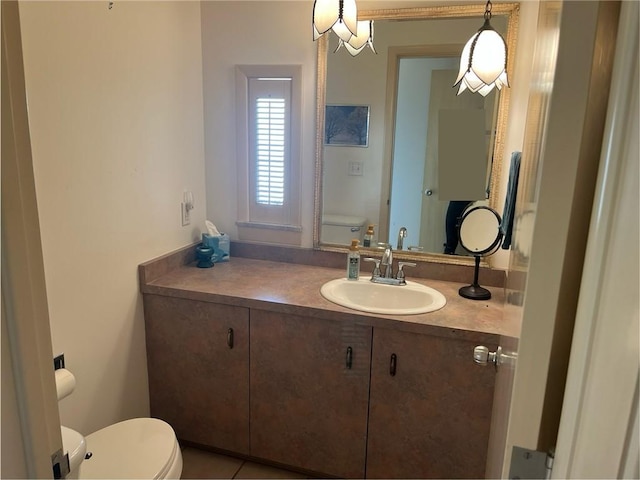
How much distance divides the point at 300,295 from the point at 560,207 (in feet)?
4.59

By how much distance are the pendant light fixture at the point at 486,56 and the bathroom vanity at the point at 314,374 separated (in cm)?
88

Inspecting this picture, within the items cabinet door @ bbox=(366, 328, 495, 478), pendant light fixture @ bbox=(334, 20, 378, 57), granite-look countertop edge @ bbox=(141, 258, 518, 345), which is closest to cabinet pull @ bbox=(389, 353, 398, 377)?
cabinet door @ bbox=(366, 328, 495, 478)

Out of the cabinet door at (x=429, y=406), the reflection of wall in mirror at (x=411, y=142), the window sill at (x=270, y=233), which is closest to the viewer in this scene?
the cabinet door at (x=429, y=406)

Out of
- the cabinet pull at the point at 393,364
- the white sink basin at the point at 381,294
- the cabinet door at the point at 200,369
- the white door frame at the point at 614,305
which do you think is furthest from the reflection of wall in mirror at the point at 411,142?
the white door frame at the point at 614,305

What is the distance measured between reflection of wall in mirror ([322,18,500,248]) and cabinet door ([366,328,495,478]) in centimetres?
65

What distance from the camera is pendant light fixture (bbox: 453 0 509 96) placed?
5.38 feet

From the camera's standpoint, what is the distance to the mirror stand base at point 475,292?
1854 millimetres

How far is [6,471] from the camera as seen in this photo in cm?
61

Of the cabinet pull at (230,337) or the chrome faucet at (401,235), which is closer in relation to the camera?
the cabinet pull at (230,337)

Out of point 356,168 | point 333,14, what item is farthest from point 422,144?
point 333,14

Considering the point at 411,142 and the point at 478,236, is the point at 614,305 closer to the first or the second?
the point at 478,236

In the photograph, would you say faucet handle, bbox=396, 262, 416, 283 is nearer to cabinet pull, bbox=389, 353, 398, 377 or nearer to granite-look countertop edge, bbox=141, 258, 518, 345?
granite-look countertop edge, bbox=141, 258, 518, 345

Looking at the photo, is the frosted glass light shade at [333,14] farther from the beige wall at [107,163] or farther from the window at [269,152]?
the beige wall at [107,163]

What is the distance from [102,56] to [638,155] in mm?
1713
